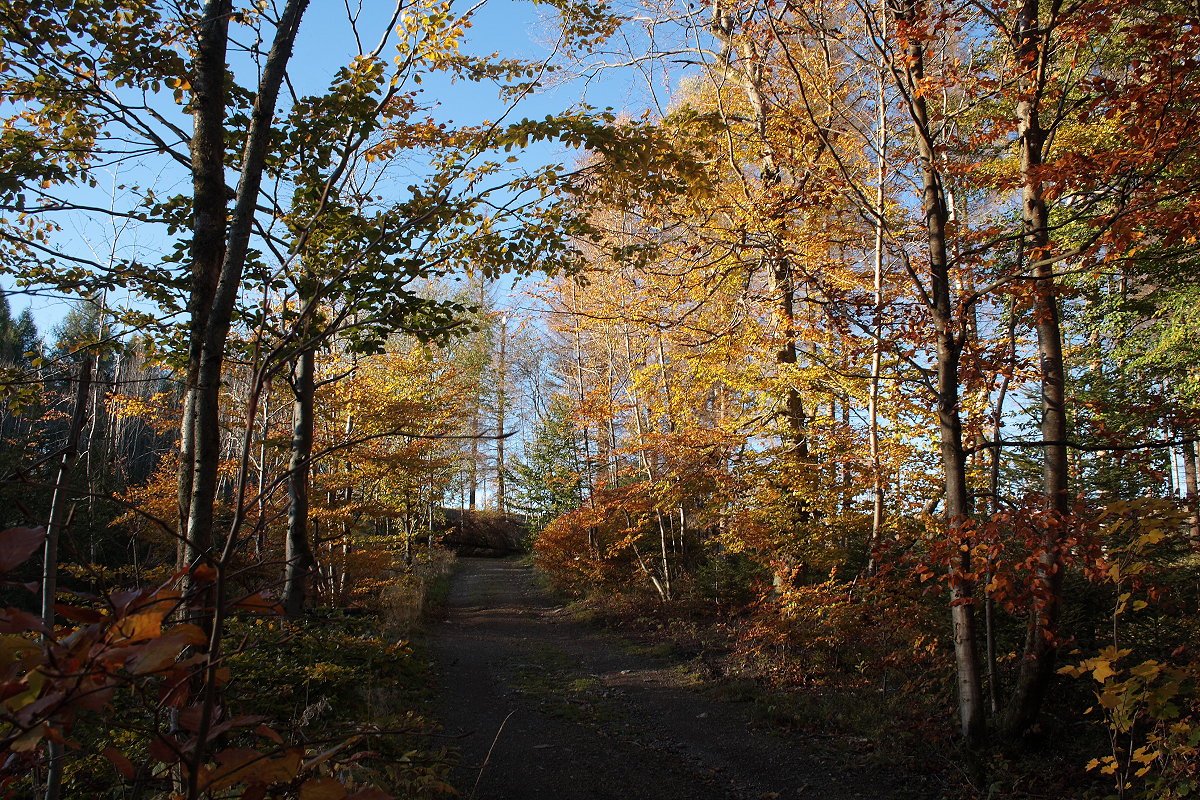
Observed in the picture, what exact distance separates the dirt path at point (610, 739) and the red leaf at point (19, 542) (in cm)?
288

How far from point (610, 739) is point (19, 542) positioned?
20.0 feet

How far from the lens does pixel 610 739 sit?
6.26 meters

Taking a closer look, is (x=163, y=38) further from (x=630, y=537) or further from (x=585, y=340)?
(x=585, y=340)

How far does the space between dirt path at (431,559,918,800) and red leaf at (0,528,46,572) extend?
9.45 feet

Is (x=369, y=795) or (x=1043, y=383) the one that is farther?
(x=1043, y=383)

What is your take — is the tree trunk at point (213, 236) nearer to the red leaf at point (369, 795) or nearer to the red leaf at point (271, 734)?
the red leaf at point (271, 734)

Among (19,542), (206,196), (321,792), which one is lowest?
(321,792)

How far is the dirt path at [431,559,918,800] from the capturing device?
5.20 metres

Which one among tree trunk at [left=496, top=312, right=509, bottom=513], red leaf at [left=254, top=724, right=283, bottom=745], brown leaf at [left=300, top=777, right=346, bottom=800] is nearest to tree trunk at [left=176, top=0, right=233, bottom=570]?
red leaf at [left=254, top=724, right=283, bottom=745]

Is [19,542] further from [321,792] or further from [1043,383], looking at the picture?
[1043,383]

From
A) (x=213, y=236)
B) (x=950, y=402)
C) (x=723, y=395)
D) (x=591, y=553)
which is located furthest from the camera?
(x=591, y=553)


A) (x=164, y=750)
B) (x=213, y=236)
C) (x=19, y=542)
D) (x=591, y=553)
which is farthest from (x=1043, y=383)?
(x=591, y=553)

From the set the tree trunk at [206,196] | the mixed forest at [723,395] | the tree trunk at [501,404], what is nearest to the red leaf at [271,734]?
the mixed forest at [723,395]

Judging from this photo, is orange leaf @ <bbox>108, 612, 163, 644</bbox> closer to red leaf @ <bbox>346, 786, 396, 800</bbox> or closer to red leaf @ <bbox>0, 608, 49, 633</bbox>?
red leaf @ <bbox>0, 608, 49, 633</bbox>
